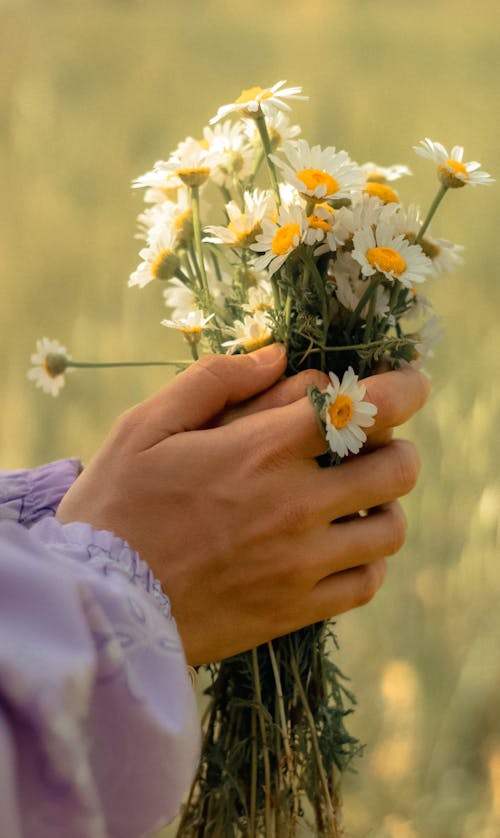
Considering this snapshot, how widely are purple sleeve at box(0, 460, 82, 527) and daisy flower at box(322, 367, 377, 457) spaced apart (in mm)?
222

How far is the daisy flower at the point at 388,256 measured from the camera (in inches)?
24.7

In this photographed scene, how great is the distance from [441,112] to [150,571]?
755mm

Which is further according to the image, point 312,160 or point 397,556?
point 397,556

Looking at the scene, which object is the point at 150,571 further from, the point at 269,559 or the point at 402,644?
the point at 402,644

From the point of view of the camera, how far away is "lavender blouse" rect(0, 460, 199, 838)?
1.26 feet

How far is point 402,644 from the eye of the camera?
1070mm

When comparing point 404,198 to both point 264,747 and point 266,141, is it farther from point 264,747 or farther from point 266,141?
point 264,747

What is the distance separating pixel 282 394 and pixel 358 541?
0.12 metres

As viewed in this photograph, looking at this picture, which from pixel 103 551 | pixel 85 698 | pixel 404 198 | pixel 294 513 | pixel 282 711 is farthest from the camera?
pixel 404 198

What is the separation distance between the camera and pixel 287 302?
2.22 ft

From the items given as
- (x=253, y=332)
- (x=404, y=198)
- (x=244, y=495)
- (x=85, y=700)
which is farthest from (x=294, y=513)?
(x=404, y=198)

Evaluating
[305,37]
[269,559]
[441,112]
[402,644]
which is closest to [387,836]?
[402,644]

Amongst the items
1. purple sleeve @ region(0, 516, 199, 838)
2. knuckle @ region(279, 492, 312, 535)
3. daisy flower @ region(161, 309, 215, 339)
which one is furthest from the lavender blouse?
daisy flower @ region(161, 309, 215, 339)

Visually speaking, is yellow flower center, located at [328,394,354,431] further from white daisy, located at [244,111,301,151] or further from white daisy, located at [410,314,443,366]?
white daisy, located at [244,111,301,151]
